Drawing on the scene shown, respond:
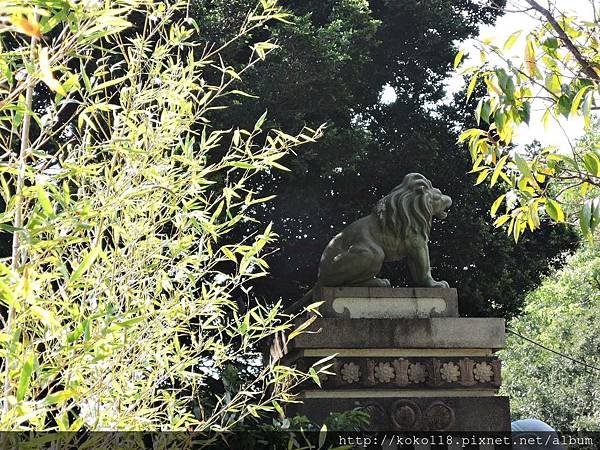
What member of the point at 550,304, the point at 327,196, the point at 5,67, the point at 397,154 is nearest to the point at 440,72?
the point at 397,154

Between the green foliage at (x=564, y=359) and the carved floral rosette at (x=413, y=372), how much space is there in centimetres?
1040

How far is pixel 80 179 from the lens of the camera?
250 centimetres

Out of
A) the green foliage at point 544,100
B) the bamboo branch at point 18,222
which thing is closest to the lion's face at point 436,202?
the green foliage at point 544,100

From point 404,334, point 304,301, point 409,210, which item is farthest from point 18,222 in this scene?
point 409,210

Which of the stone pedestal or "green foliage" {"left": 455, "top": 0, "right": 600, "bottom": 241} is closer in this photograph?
"green foliage" {"left": 455, "top": 0, "right": 600, "bottom": 241}

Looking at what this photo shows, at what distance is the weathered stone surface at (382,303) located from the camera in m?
4.99

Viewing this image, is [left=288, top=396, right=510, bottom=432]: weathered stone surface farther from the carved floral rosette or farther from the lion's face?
the lion's face

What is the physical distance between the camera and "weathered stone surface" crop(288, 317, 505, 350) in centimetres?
485

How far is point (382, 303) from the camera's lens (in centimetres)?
504

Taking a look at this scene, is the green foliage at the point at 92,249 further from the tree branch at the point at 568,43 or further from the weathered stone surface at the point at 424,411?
the weathered stone surface at the point at 424,411

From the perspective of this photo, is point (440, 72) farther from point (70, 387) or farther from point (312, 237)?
point (70, 387)

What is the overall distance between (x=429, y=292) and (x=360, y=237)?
1.81 ft

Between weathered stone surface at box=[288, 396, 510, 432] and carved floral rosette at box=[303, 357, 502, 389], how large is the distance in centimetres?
8

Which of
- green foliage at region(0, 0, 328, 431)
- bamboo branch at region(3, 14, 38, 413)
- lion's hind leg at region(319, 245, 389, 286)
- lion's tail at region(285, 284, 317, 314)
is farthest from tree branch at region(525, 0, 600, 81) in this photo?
lion's tail at region(285, 284, 317, 314)
